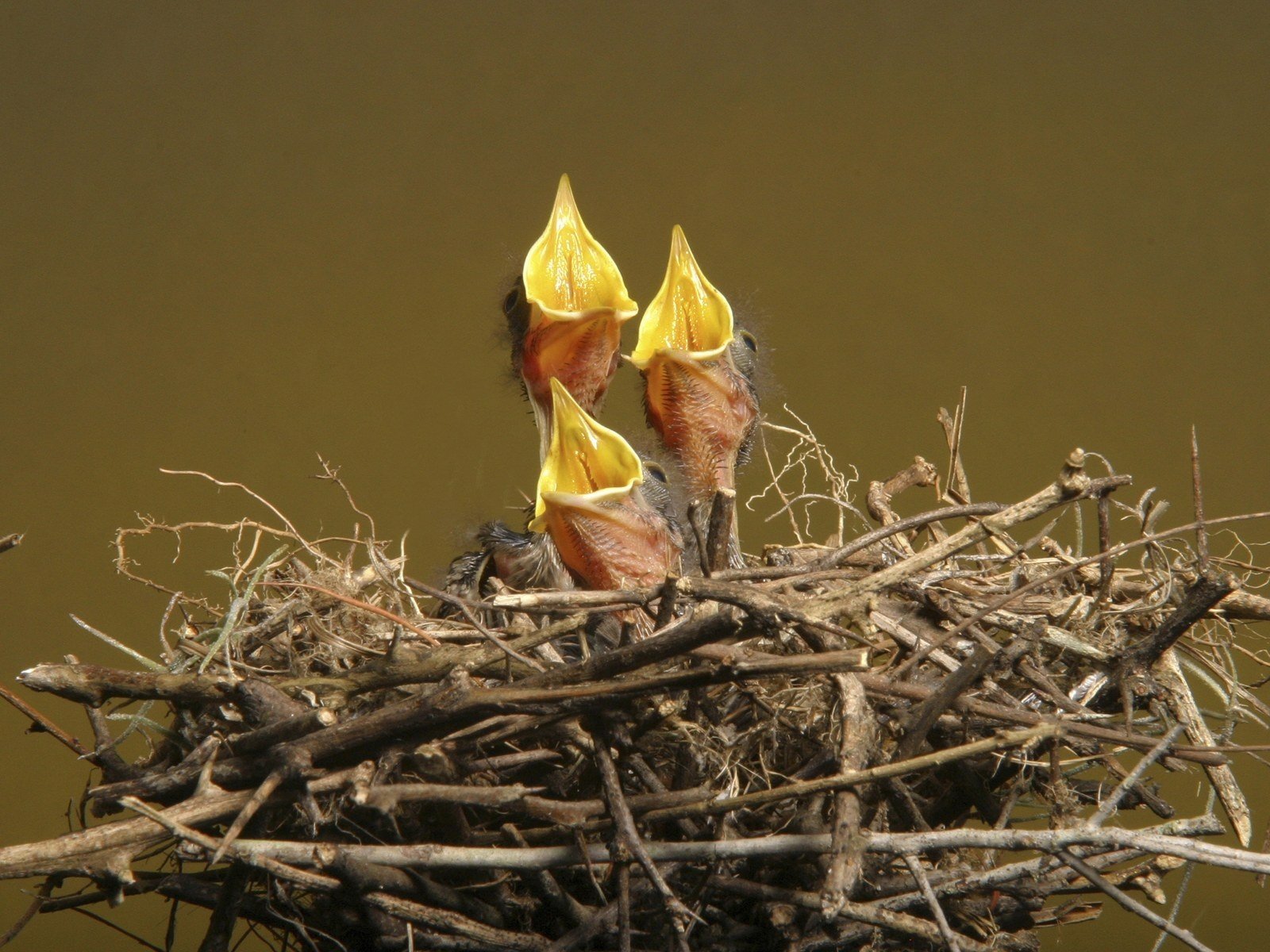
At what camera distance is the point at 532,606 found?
603 mm

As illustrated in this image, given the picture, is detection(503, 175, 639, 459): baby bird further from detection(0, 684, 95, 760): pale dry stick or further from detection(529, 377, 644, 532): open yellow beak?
detection(0, 684, 95, 760): pale dry stick

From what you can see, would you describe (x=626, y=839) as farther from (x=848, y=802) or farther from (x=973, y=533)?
(x=973, y=533)

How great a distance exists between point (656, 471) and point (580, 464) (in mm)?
78

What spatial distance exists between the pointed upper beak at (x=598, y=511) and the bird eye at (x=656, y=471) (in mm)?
45

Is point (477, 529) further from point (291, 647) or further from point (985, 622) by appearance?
point (985, 622)

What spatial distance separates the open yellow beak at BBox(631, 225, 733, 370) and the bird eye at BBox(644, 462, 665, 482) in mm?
100

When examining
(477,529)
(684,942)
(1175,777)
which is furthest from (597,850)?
(1175,777)

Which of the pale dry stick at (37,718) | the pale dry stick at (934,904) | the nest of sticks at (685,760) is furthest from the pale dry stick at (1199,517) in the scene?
the pale dry stick at (37,718)

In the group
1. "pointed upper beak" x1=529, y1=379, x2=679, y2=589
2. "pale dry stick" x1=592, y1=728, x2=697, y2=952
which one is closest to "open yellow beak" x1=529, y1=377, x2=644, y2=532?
"pointed upper beak" x1=529, y1=379, x2=679, y2=589

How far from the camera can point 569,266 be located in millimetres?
932

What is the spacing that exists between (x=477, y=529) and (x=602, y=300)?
22cm

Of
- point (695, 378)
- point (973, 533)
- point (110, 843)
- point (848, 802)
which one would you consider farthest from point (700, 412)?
point (110, 843)

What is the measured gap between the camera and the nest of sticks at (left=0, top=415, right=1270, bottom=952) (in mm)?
552

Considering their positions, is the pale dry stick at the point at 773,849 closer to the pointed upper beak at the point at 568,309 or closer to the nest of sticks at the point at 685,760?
the nest of sticks at the point at 685,760
